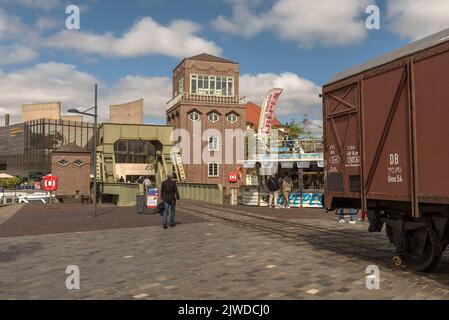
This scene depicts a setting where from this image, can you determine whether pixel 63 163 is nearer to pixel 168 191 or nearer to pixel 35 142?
pixel 168 191

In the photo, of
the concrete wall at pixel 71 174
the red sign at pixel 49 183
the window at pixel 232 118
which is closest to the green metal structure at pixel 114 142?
the concrete wall at pixel 71 174

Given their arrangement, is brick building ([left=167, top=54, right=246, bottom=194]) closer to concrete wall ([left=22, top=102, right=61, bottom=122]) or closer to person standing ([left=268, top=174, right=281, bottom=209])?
person standing ([left=268, top=174, right=281, bottom=209])

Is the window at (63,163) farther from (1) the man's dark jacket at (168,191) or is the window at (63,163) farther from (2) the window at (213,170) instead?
(1) the man's dark jacket at (168,191)

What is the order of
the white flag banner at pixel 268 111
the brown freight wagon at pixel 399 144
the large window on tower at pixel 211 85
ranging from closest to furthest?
the brown freight wagon at pixel 399 144, the white flag banner at pixel 268 111, the large window on tower at pixel 211 85

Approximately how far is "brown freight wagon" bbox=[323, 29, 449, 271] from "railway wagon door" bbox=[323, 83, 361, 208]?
2 cm

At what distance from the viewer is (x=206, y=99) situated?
46.5 meters

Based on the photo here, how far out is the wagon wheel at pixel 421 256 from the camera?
20.6 feet

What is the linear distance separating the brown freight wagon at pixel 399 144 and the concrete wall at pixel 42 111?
103465 mm

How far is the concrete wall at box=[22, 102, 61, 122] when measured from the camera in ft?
333

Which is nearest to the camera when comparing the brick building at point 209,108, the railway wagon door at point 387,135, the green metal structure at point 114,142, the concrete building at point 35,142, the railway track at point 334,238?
the railway wagon door at point 387,135

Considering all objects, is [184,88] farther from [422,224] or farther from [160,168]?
[422,224]

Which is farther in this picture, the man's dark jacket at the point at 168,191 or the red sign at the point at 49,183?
the red sign at the point at 49,183

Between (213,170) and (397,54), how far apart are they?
40304 mm

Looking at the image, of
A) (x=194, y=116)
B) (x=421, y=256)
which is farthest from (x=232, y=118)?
(x=421, y=256)
